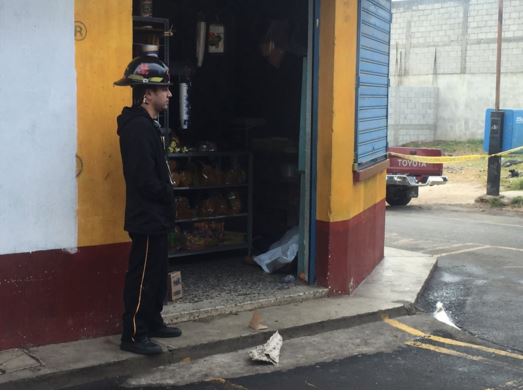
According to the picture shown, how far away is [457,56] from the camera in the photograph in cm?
2866

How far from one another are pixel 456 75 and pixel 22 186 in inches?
1044

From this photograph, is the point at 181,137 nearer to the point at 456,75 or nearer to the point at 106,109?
the point at 106,109

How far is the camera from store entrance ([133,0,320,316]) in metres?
7.01

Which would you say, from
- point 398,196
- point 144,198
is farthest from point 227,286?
point 398,196

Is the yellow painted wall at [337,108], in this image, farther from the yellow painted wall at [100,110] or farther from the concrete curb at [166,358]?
the yellow painted wall at [100,110]

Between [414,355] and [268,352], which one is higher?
[268,352]

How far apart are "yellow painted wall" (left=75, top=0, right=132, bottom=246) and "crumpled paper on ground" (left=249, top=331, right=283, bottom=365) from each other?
130cm

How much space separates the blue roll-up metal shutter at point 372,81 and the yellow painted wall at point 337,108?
19 centimetres

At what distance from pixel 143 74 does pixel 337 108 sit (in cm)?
222

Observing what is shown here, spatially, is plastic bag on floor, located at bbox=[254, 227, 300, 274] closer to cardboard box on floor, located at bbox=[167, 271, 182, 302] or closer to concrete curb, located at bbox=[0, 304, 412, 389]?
concrete curb, located at bbox=[0, 304, 412, 389]

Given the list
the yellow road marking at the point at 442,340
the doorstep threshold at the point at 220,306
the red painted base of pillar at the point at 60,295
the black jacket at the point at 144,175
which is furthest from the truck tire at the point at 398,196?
the black jacket at the point at 144,175

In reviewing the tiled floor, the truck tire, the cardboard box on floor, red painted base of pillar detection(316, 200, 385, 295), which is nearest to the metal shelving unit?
the tiled floor

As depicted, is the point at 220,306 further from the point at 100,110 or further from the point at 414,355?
the point at 100,110

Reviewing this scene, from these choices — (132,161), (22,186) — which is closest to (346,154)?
(132,161)
